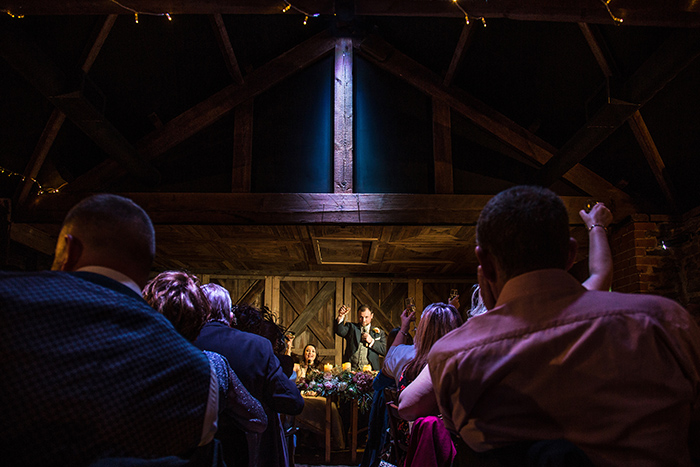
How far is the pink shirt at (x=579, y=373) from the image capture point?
784mm

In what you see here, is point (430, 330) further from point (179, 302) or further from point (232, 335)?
point (179, 302)

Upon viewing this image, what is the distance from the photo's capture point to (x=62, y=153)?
471 cm

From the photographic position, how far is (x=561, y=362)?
0.84 meters

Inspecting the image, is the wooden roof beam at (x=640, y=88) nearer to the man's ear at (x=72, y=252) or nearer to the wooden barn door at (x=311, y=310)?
the man's ear at (x=72, y=252)

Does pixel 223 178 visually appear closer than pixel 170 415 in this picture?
No

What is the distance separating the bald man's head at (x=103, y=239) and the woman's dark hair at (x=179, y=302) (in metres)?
0.62

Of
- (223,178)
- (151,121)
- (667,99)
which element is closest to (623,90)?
(667,99)

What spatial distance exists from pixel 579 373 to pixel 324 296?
26.4 feet

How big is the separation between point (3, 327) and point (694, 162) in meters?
5.06

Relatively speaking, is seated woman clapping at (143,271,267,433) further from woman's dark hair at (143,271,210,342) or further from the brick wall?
the brick wall

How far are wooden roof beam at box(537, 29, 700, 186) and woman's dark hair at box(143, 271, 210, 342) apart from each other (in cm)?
317

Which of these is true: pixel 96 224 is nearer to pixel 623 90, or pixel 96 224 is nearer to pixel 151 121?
pixel 623 90

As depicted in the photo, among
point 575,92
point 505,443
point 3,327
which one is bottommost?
point 505,443

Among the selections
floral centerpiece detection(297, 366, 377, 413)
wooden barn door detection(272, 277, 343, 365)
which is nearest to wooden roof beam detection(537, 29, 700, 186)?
floral centerpiece detection(297, 366, 377, 413)
